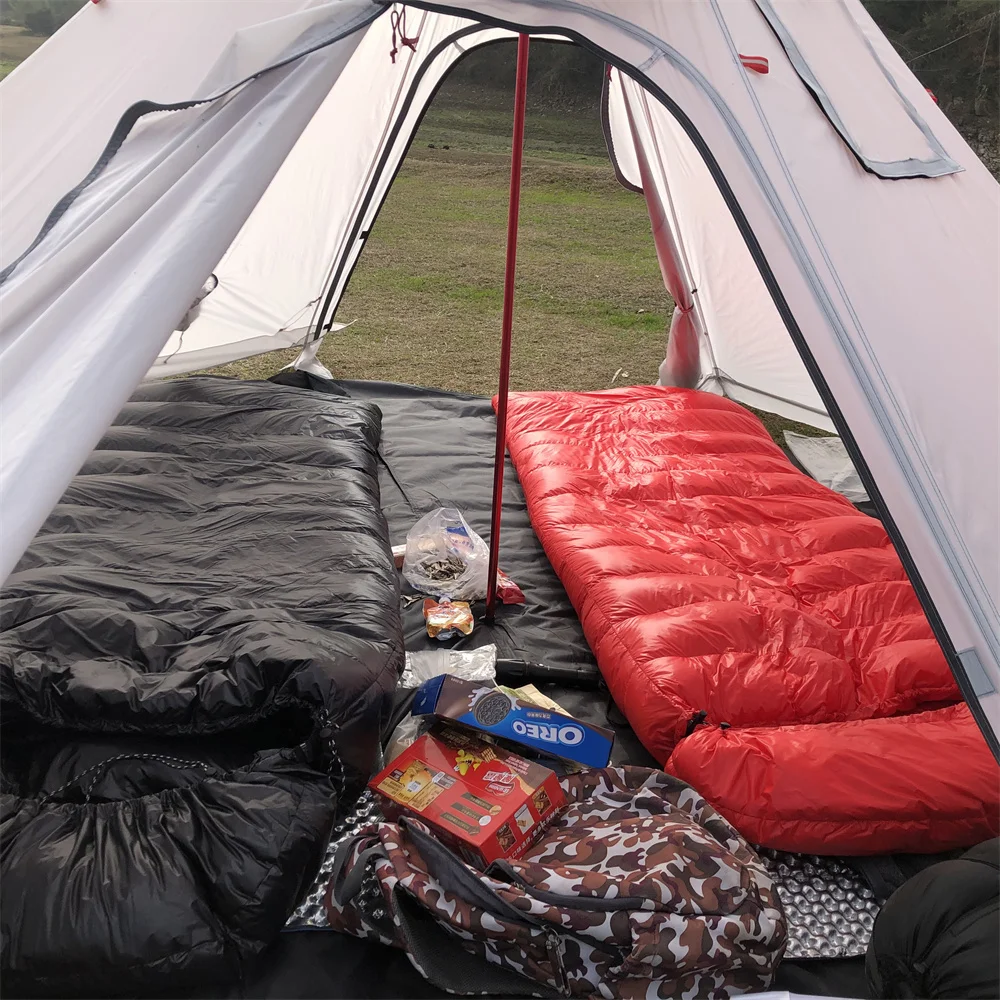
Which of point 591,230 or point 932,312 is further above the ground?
point 932,312

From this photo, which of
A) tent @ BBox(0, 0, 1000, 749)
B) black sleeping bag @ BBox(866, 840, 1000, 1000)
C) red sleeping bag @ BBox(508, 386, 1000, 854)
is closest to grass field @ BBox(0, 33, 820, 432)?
red sleeping bag @ BBox(508, 386, 1000, 854)

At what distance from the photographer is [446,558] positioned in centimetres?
232

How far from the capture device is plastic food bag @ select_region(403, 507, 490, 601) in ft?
7.39

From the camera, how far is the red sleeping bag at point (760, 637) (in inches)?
61.5

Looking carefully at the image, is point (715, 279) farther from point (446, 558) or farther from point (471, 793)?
point (471, 793)

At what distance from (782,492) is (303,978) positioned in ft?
6.09

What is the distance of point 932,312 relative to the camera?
5.12 feet

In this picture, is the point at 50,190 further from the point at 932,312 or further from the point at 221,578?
the point at 932,312

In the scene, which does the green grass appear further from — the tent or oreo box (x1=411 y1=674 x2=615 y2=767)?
oreo box (x1=411 y1=674 x2=615 y2=767)

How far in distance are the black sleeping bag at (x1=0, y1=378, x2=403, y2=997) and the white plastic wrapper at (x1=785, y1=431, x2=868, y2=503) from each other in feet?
5.49

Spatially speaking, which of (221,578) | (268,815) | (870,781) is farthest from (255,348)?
(870,781)

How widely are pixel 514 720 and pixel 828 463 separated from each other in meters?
1.95

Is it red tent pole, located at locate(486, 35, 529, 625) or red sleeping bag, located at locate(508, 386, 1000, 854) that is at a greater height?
red tent pole, located at locate(486, 35, 529, 625)

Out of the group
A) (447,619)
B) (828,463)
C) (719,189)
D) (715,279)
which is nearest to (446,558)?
(447,619)
